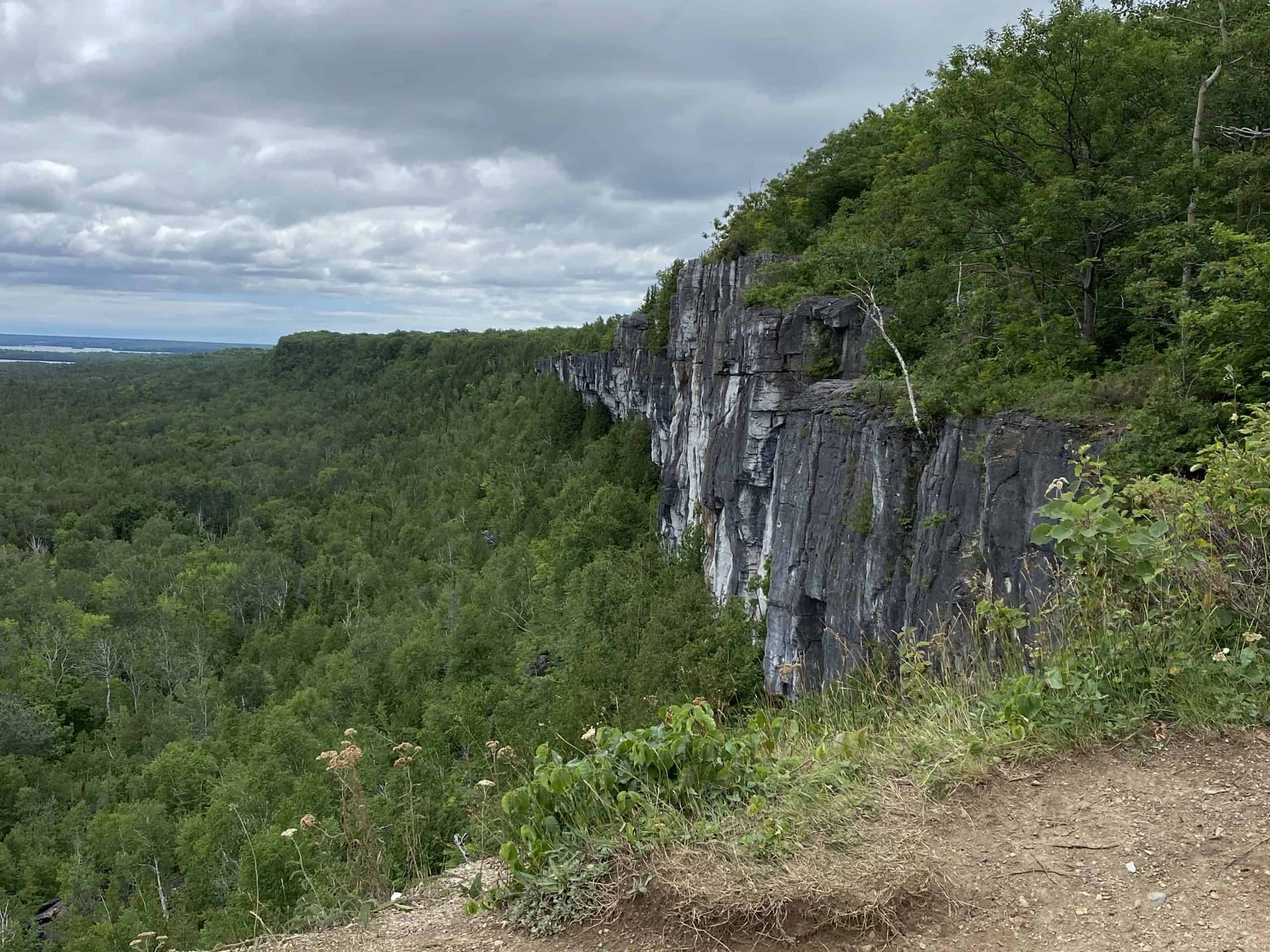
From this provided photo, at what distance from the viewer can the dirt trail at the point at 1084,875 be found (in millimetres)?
3352

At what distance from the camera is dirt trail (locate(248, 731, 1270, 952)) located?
335cm

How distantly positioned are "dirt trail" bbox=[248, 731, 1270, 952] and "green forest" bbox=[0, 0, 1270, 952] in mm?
232

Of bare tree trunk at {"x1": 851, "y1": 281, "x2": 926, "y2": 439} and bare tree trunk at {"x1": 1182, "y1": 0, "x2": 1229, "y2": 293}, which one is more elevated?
bare tree trunk at {"x1": 1182, "y1": 0, "x2": 1229, "y2": 293}

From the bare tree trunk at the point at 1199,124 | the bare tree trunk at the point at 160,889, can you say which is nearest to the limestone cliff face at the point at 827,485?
the bare tree trunk at the point at 1199,124

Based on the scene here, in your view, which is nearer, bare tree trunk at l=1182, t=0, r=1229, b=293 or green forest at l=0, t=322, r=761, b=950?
bare tree trunk at l=1182, t=0, r=1229, b=293

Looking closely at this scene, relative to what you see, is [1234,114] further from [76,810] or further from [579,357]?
[579,357]

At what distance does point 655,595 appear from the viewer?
37906 mm

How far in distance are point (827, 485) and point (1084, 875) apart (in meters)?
15.7

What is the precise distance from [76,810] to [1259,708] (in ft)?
148

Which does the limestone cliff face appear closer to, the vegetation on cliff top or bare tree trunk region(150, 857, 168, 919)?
the vegetation on cliff top

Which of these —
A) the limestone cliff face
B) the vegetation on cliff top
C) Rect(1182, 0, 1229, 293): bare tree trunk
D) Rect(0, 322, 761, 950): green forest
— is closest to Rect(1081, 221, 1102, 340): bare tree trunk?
the vegetation on cliff top

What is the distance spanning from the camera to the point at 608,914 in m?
3.89

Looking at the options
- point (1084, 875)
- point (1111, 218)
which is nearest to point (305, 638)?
point (1111, 218)

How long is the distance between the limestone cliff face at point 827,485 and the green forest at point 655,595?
961mm
